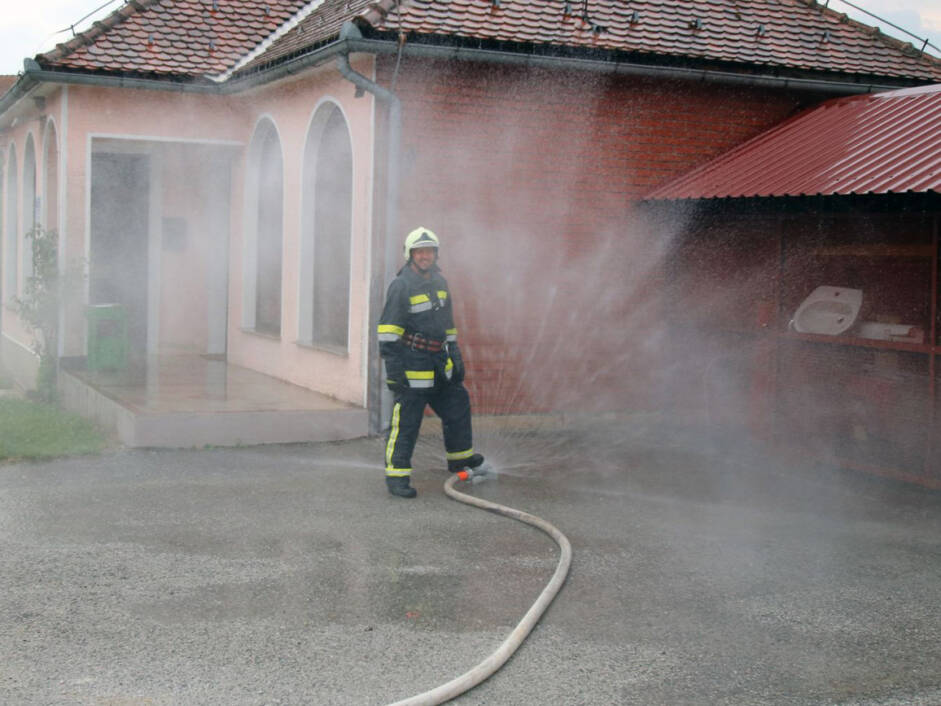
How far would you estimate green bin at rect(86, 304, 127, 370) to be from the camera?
42.3ft

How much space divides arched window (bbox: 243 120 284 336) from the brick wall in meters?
3.40

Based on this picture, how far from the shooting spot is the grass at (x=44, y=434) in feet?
31.7

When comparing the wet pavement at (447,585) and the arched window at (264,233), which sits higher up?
the arched window at (264,233)

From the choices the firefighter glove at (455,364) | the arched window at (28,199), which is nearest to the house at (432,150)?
the firefighter glove at (455,364)

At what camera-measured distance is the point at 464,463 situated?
880 cm

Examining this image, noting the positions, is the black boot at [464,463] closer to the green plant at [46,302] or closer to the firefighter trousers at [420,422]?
the firefighter trousers at [420,422]

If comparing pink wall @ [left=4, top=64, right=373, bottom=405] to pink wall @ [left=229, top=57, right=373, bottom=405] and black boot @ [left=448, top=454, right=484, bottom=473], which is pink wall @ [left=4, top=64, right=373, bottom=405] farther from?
black boot @ [left=448, top=454, right=484, bottom=473]

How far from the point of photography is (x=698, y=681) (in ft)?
15.9

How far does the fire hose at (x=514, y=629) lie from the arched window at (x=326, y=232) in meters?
4.16

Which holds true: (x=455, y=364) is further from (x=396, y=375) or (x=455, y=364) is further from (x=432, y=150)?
(x=432, y=150)

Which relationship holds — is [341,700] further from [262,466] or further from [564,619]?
[262,466]

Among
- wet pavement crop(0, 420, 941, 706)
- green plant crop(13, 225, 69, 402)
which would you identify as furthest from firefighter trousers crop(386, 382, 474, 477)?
green plant crop(13, 225, 69, 402)

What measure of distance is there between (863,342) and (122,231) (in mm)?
9996

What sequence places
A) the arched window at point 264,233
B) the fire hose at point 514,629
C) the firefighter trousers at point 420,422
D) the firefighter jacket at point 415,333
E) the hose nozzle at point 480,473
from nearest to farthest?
the fire hose at point 514,629, the firefighter jacket at point 415,333, the firefighter trousers at point 420,422, the hose nozzle at point 480,473, the arched window at point 264,233
